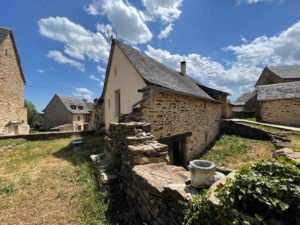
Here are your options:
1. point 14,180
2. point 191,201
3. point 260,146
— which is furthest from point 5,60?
point 260,146

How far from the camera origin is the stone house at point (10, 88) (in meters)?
11.4

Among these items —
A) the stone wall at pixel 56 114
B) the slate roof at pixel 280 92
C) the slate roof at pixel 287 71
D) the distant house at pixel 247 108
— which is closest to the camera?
the slate roof at pixel 280 92

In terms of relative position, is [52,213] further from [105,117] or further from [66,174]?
[105,117]

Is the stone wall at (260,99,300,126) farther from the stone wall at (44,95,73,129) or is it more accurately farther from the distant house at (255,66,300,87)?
the stone wall at (44,95,73,129)

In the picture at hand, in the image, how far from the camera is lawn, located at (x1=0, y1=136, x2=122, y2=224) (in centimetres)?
273

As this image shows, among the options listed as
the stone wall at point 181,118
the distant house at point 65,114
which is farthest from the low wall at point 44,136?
the distant house at point 65,114

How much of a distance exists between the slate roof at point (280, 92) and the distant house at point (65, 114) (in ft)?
93.5

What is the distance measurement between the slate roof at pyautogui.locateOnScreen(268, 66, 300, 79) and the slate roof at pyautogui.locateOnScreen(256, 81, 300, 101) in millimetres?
8433

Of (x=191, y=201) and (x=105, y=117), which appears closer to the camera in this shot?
(x=191, y=201)

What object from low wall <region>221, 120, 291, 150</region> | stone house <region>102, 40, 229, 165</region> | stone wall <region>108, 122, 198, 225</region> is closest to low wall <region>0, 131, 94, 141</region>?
stone house <region>102, 40, 229, 165</region>

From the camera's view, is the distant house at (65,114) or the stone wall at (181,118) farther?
the distant house at (65,114)

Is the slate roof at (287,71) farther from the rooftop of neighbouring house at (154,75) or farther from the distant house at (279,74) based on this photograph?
the rooftop of neighbouring house at (154,75)

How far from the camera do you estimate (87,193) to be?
11.3ft

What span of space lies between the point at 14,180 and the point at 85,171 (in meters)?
2.17
